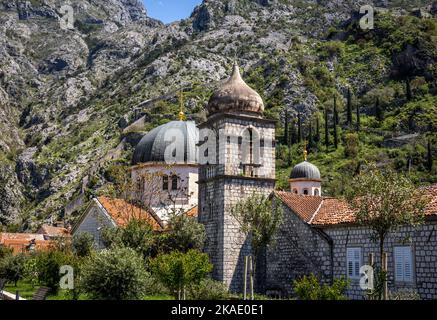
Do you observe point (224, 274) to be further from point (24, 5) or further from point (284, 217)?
point (24, 5)

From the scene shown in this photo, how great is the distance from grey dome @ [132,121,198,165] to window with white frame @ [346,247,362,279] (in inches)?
636

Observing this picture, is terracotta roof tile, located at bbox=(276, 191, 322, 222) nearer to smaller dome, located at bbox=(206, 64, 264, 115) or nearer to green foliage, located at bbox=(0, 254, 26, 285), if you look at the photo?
smaller dome, located at bbox=(206, 64, 264, 115)

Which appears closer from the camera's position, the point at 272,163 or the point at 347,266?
the point at 347,266

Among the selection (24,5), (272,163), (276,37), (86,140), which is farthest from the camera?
(24,5)

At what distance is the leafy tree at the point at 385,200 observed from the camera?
57.8 feet

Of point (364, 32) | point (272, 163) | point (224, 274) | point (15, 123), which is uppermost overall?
point (364, 32)

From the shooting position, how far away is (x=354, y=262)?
23797 millimetres

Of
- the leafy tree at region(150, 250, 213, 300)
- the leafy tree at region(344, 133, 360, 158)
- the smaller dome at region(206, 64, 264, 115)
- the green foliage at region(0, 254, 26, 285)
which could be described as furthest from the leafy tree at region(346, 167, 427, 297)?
the leafy tree at region(344, 133, 360, 158)

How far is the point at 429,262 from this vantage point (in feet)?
67.7

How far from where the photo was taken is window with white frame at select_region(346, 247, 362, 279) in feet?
77.3
